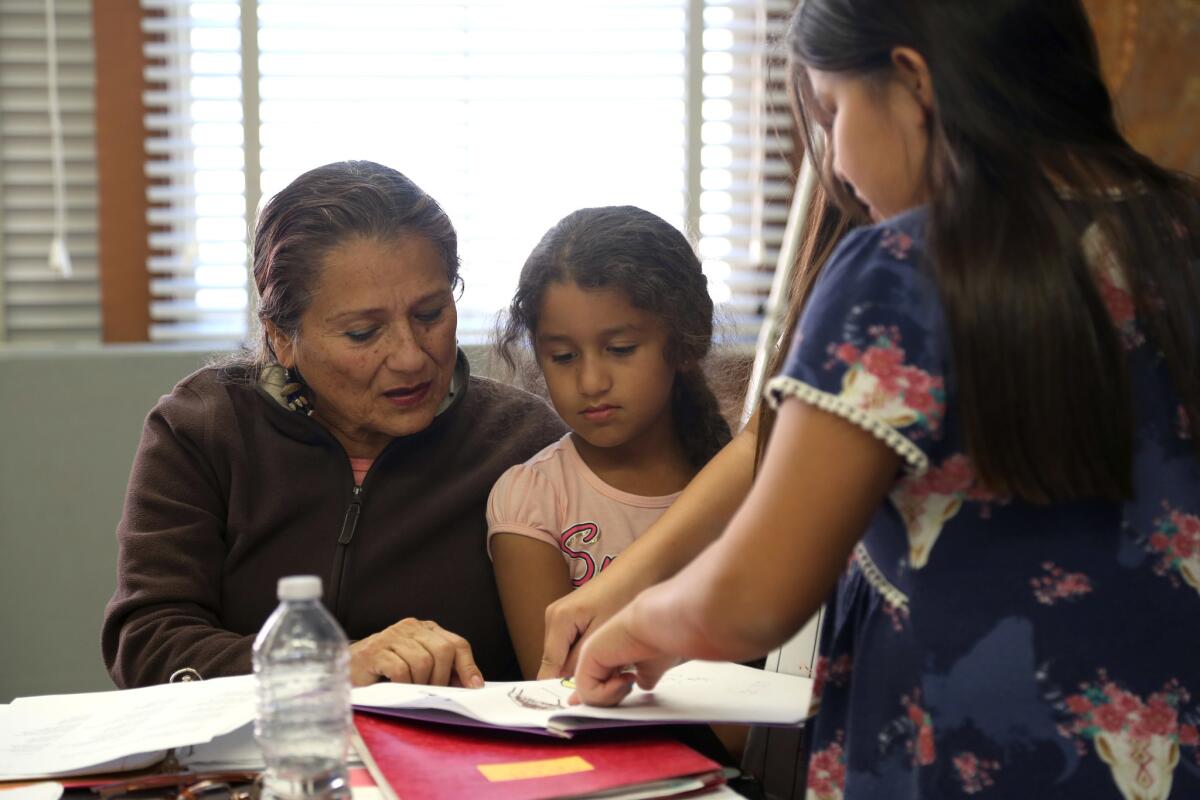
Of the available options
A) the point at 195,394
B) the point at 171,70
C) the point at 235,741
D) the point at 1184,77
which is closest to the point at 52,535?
the point at 195,394

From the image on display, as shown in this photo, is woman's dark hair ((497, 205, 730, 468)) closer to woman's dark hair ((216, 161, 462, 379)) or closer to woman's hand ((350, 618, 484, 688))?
woman's dark hair ((216, 161, 462, 379))

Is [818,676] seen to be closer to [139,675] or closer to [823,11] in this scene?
[823,11]

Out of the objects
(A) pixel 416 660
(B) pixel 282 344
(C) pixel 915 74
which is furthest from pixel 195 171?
(C) pixel 915 74

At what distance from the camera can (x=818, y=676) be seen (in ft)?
3.43

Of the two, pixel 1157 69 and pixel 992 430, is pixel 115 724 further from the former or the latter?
pixel 1157 69

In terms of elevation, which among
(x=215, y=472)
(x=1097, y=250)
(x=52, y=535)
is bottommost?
(x=52, y=535)

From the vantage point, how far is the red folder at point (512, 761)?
0.96 meters

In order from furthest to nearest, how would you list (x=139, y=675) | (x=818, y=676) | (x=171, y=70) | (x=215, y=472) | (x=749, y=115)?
(x=749, y=115) → (x=171, y=70) → (x=215, y=472) → (x=139, y=675) → (x=818, y=676)

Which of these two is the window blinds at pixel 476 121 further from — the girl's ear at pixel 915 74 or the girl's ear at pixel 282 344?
the girl's ear at pixel 915 74

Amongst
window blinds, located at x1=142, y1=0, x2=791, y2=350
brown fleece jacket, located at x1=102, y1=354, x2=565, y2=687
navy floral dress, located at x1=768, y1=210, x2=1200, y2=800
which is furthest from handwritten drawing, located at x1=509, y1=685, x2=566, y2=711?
window blinds, located at x1=142, y1=0, x2=791, y2=350

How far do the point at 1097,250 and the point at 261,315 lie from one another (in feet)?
4.00

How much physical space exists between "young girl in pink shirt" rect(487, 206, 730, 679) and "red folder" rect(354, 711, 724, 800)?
547 millimetres

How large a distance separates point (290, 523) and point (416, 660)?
43 centimetres

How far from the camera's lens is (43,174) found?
3141 millimetres
